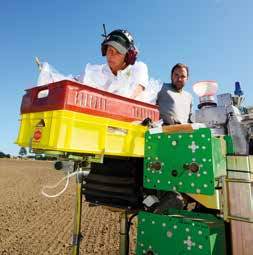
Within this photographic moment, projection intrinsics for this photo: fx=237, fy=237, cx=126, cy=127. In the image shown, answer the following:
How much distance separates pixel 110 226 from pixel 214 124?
2960 mm

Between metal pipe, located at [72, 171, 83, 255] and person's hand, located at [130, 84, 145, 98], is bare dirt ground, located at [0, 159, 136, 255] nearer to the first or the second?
metal pipe, located at [72, 171, 83, 255]

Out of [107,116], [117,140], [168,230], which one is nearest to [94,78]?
[107,116]

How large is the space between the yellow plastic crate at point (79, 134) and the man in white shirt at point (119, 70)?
1.01 feet

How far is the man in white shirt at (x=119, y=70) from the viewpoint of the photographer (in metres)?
1.68

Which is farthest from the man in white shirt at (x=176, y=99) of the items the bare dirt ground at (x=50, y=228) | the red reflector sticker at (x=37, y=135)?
the bare dirt ground at (x=50, y=228)

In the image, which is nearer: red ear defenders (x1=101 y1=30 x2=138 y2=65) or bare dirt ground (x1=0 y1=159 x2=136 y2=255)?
red ear defenders (x1=101 y1=30 x2=138 y2=65)

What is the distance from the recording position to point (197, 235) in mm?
1264

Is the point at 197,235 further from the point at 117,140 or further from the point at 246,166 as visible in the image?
the point at 117,140

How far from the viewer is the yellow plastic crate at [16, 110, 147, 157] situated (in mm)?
1259

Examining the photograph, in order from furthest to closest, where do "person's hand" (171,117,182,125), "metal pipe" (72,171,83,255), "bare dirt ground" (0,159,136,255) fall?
"bare dirt ground" (0,159,136,255), "person's hand" (171,117,182,125), "metal pipe" (72,171,83,255)

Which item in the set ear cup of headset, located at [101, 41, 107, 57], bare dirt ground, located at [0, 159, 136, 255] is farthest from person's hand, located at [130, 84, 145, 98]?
bare dirt ground, located at [0, 159, 136, 255]

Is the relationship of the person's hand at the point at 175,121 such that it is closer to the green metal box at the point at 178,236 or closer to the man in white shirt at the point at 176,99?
the man in white shirt at the point at 176,99

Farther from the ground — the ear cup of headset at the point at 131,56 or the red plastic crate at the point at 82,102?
the ear cup of headset at the point at 131,56

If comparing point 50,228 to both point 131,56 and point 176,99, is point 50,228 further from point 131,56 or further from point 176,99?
point 131,56
